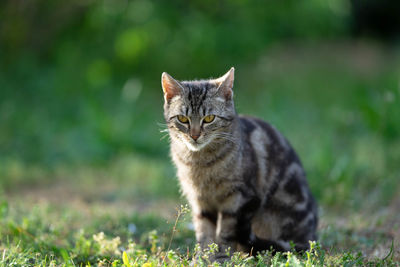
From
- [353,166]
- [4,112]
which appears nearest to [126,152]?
[4,112]

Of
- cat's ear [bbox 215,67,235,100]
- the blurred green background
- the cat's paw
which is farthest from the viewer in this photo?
the blurred green background

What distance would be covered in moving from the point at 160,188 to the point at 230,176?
2.14 meters

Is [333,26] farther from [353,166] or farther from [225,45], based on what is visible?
[353,166]

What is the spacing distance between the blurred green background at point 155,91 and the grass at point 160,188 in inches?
1.0

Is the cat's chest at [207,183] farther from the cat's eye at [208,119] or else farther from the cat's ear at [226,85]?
the cat's ear at [226,85]

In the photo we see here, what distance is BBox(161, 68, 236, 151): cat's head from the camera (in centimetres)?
311

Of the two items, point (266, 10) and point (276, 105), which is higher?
point (266, 10)

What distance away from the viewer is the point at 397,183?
4777 millimetres

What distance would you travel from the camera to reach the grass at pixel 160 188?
310cm

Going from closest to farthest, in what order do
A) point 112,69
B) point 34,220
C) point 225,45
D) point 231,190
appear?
point 231,190, point 34,220, point 225,45, point 112,69

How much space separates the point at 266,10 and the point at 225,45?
100 centimetres

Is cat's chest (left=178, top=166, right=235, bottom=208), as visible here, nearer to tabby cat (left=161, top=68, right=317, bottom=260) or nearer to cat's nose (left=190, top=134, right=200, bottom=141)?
tabby cat (left=161, top=68, right=317, bottom=260)

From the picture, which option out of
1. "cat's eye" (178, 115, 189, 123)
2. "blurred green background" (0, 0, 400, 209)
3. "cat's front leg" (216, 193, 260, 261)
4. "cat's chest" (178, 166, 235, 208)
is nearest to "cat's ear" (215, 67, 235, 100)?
"cat's eye" (178, 115, 189, 123)

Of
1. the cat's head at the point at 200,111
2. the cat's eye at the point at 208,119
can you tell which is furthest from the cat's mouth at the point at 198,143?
the cat's eye at the point at 208,119
